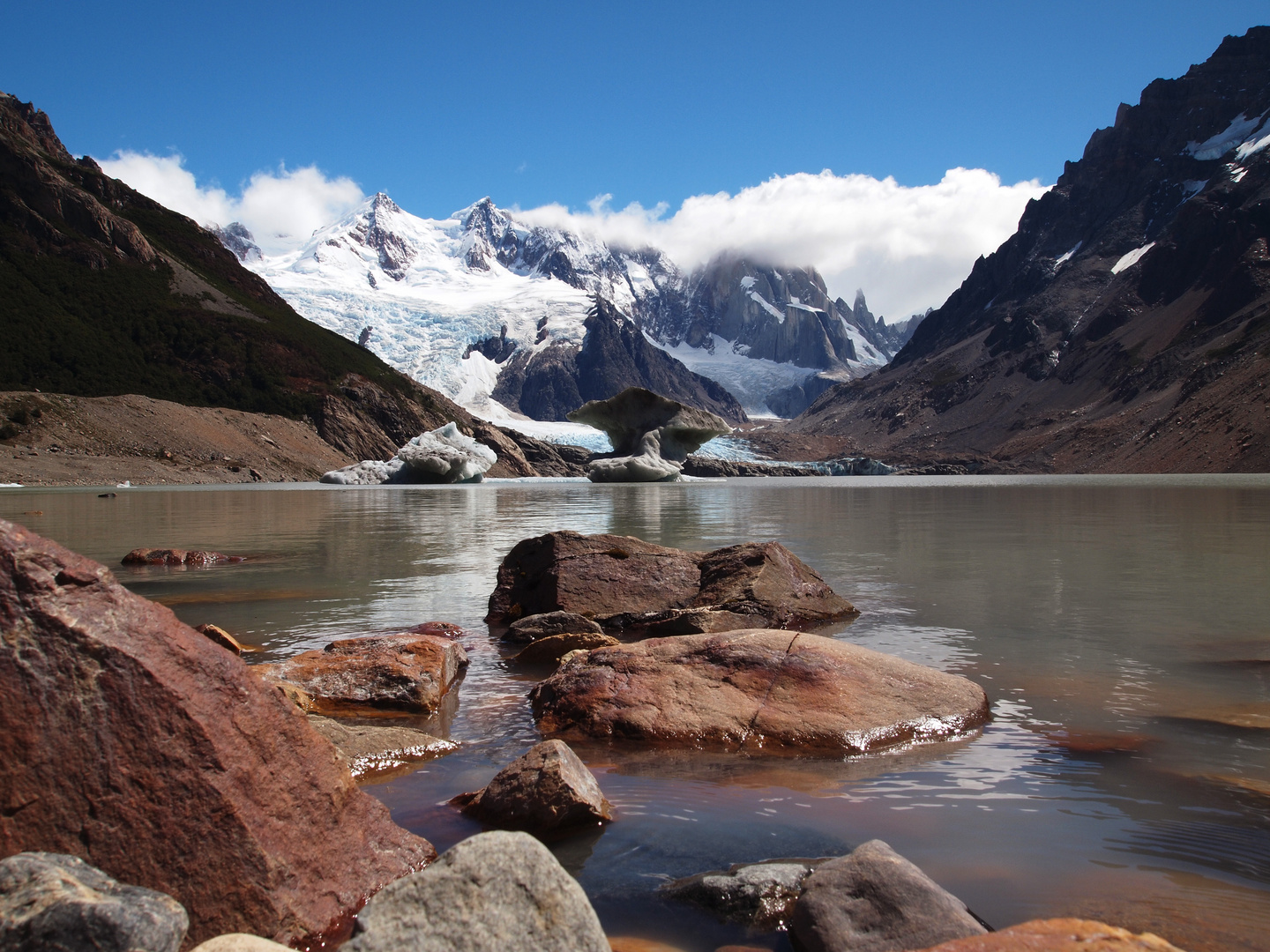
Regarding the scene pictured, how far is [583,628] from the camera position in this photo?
28.3 feet

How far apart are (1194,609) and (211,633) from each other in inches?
413

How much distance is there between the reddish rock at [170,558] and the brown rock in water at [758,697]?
444 inches

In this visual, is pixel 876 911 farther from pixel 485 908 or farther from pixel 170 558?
pixel 170 558

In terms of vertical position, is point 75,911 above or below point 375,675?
above

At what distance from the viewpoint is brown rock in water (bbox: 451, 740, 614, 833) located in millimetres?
3975

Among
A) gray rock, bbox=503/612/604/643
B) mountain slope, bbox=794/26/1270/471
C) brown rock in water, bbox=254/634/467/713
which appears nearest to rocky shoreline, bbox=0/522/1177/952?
brown rock in water, bbox=254/634/467/713

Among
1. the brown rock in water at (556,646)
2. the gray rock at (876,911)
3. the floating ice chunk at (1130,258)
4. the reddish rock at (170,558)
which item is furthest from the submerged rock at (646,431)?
the floating ice chunk at (1130,258)

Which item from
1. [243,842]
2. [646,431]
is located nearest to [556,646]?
[243,842]

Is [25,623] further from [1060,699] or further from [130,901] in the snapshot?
[1060,699]

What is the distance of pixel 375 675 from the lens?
258 inches

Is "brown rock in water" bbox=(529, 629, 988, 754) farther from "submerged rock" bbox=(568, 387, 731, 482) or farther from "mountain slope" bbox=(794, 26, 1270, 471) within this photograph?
"mountain slope" bbox=(794, 26, 1270, 471)

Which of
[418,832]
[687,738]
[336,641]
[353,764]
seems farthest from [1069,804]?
[336,641]

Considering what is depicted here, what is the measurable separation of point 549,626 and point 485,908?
238 inches

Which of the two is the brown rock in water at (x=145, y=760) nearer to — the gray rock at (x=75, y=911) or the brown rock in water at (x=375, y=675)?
the gray rock at (x=75, y=911)
